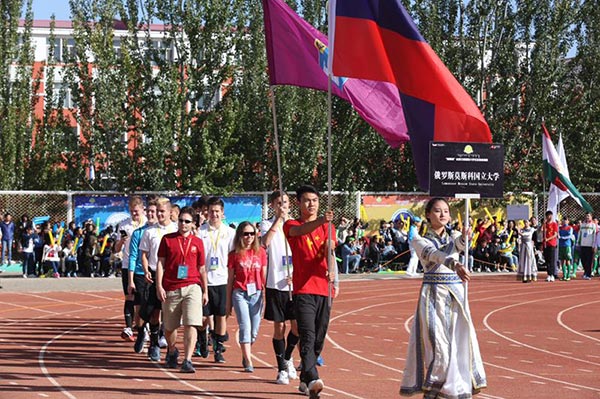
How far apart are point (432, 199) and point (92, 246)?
22899 mm

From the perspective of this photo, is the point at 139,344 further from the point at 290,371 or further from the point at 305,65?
the point at 305,65

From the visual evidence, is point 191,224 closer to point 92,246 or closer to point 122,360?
point 122,360

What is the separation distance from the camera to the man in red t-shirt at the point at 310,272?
11289 millimetres

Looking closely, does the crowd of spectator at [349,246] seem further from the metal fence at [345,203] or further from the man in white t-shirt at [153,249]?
the man in white t-shirt at [153,249]

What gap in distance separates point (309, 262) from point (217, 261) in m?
3.25

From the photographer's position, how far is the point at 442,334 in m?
10.1

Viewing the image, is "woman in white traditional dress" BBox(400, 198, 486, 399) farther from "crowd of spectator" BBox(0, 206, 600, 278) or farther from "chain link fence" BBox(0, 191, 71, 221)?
"chain link fence" BBox(0, 191, 71, 221)

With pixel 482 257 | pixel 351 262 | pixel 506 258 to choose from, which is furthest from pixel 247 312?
pixel 506 258

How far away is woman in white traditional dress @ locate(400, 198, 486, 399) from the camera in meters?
10.0

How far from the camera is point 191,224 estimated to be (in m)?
13.5

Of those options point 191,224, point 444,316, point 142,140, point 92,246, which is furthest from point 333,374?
point 142,140

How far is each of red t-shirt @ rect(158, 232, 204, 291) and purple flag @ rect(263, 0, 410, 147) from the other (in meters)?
2.02

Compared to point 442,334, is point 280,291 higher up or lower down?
higher up

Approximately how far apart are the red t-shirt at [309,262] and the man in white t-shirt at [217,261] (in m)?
2.96
